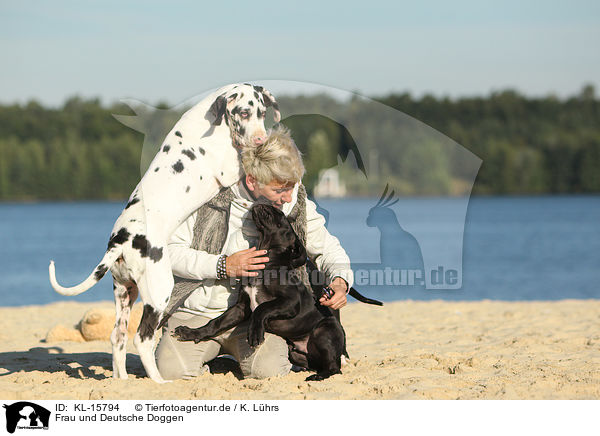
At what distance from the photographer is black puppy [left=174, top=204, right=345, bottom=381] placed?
4793mm

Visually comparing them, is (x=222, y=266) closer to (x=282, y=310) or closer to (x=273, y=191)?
(x=282, y=310)

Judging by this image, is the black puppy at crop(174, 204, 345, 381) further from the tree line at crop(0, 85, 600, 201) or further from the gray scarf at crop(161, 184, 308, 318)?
the tree line at crop(0, 85, 600, 201)

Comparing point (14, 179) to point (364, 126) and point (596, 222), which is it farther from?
point (364, 126)

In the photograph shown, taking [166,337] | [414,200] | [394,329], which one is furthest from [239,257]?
[394,329]

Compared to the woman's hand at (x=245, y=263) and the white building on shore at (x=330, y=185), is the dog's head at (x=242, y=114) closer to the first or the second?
the white building on shore at (x=330, y=185)

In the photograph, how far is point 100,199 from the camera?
152 feet

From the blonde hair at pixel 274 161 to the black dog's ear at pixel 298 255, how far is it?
0.46m

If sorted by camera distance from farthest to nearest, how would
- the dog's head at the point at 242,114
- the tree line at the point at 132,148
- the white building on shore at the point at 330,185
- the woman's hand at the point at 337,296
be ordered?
1. the tree line at the point at 132,148
2. the white building on shore at the point at 330,185
3. the dog's head at the point at 242,114
4. the woman's hand at the point at 337,296

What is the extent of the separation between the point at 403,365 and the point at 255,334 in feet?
4.64

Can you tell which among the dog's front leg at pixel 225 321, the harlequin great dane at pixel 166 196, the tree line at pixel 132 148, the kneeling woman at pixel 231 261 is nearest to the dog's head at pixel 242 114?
the harlequin great dane at pixel 166 196

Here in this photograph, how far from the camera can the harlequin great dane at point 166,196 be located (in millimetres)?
4781
